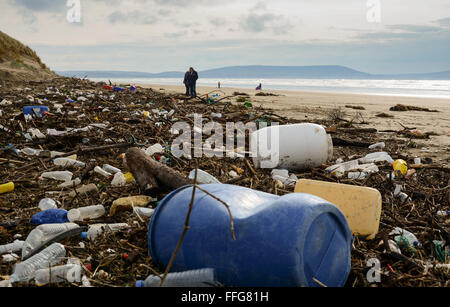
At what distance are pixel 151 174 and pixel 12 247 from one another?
1.12 m

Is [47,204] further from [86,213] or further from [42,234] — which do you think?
[42,234]

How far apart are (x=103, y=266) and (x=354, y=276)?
1.32 m

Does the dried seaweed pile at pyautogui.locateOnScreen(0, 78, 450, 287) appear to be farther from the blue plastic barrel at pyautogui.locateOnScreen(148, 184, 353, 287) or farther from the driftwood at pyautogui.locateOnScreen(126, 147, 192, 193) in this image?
the blue plastic barrel at pyautogui.locateOnScreen(148, 184, 353, 287)

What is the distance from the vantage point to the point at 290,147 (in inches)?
153

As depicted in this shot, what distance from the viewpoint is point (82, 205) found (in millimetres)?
2883

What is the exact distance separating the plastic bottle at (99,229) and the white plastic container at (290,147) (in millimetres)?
1860

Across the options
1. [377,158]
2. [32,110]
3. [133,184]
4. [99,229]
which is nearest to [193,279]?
[99,229]

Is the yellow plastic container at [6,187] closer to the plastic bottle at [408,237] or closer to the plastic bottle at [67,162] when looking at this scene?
the plastic bottle at [67,162]

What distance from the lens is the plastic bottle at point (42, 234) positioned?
7.06 feet

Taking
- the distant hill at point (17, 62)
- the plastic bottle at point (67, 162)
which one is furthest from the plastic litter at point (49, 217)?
the distant hill at point (17, 62)

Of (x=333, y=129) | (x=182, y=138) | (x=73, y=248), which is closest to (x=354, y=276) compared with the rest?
(x=73, y=248)

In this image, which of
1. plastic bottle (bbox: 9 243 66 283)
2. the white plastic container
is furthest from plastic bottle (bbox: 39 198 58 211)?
the white plastic container

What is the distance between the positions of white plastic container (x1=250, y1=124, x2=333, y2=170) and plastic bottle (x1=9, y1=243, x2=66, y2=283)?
2.30 m

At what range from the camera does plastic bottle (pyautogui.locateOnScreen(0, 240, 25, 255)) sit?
86.1 inches
